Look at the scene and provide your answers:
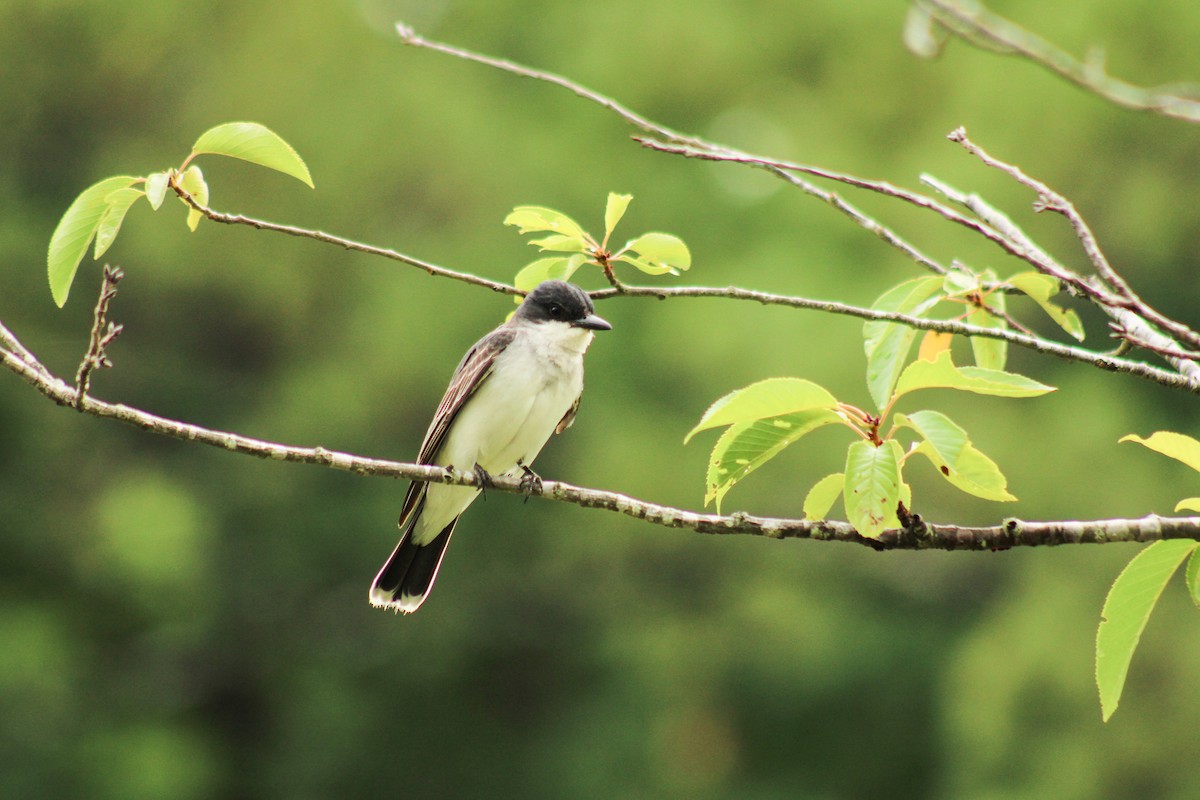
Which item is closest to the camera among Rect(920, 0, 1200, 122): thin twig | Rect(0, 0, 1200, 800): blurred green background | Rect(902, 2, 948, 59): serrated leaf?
Rect(920, 0, 1200, 122): thin twig

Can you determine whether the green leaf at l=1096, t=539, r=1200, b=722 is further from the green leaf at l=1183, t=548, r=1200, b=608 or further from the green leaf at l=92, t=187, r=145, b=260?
the green leaf at l=92, t=187, r=145, b=260

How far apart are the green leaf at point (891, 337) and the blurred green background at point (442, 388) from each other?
8.21 m

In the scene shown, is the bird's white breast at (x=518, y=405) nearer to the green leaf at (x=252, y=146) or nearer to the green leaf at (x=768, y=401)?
the green leaf at (x=252, y=146)

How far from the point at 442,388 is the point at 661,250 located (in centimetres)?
1014

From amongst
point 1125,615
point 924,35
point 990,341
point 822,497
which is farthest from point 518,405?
point 1125,615

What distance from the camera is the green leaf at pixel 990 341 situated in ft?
9.29

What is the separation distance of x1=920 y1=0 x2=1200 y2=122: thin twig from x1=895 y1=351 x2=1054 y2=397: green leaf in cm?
48

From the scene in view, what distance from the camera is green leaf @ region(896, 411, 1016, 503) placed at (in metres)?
2.39

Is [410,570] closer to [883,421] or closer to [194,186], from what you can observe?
[194,186]

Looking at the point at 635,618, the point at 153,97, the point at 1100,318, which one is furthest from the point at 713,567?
the point at 153,97

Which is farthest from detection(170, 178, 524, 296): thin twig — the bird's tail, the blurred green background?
the blurred green background

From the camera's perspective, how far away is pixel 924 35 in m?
2.65

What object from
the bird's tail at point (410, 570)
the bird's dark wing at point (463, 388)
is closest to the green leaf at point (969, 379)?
the bird's dark wing at point (463, 388)

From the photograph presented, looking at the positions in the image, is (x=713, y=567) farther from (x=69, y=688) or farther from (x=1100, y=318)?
(x=69, y=688)
